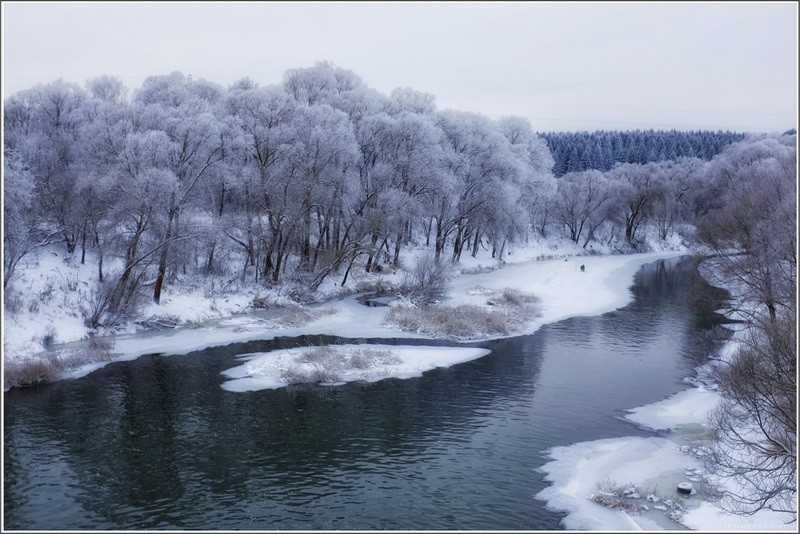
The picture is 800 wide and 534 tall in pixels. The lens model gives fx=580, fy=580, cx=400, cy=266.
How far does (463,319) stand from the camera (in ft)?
116

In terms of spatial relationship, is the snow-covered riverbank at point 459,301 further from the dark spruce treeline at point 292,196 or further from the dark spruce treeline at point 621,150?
the dark spruce treeline at point 621,150

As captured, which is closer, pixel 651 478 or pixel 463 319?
pixel 651 478

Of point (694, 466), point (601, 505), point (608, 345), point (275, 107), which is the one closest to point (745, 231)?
point (608, 345)

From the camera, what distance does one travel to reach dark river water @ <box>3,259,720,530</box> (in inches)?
590

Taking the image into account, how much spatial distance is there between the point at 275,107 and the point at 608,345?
29.1 meters

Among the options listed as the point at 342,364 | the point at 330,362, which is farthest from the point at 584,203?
the point at 330,362

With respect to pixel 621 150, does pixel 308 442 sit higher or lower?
lower

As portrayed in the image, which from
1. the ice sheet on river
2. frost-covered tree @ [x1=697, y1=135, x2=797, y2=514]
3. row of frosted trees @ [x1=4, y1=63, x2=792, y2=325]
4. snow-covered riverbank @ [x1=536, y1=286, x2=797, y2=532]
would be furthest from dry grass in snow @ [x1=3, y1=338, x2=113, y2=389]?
frost-covered tree @ [x1=697, y1=135, x2=797, y2=514]

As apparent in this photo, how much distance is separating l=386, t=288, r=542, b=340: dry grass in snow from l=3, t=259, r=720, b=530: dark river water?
4633 millimetres

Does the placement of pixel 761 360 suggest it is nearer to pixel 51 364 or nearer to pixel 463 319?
pixel 463 319

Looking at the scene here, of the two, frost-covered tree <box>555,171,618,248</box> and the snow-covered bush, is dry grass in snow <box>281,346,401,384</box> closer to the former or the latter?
the snow-covered bush

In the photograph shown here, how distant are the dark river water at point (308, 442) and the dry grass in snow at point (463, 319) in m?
4.63

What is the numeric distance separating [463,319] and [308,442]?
1778 cm

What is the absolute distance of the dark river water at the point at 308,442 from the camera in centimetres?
1498
